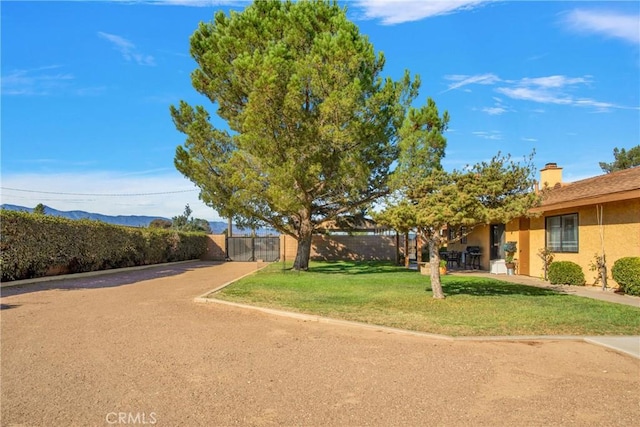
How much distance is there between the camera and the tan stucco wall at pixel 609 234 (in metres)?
11.5

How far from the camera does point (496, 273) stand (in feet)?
58.1

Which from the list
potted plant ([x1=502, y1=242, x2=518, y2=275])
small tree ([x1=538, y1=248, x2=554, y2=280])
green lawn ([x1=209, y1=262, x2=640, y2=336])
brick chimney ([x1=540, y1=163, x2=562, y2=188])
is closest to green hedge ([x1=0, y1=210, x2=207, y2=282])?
green lawn ([x1=209, y1=262, x2=640, y2=336])

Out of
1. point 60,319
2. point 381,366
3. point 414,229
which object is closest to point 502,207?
point 414,229

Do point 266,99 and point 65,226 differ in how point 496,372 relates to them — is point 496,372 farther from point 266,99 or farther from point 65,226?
point 65,226

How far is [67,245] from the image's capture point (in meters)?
15.0

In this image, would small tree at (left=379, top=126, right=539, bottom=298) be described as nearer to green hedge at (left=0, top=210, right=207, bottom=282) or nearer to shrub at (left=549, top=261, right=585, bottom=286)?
shrub at (left=549, top=261, right=585, bottom=286)

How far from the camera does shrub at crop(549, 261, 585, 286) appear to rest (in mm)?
13188

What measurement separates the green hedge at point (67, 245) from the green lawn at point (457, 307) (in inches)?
236

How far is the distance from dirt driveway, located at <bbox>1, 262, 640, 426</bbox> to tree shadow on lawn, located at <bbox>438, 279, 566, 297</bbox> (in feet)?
17.5

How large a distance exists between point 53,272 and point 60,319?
27.4ft

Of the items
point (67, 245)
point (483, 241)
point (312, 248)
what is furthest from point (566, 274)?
point (312, 248)

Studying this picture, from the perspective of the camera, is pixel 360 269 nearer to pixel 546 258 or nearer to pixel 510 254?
pixel 510 254

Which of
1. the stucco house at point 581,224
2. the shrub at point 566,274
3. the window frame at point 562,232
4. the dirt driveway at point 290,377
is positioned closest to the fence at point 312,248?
the stucco house at point 581,224

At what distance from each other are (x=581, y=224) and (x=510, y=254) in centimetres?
395
